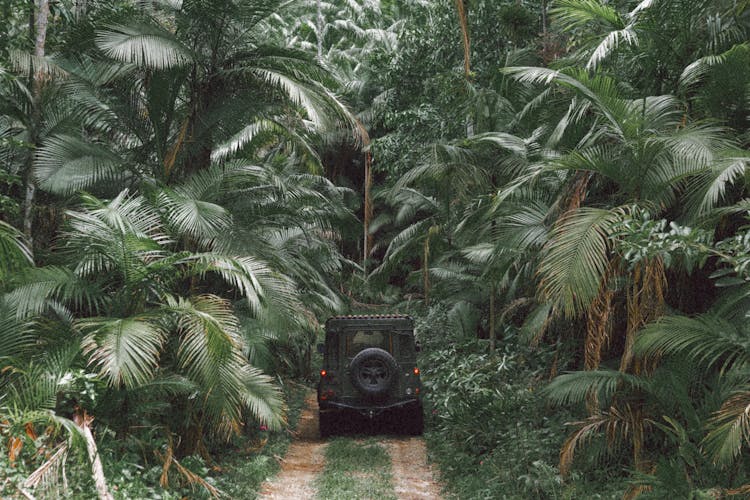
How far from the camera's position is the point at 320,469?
9.00 m

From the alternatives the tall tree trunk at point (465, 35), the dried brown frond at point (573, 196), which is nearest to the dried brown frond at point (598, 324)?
the dried brown frond at point (573, 196)

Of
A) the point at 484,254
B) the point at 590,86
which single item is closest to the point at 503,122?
the point at 484,254

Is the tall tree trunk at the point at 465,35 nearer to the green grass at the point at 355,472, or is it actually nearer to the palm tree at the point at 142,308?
the green grass at the point at 355,472

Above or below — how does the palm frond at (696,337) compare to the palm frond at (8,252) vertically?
below

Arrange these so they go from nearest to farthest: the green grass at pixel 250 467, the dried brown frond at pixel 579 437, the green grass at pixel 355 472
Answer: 1. the dried brown frond at pixel 579 437
2. the green grass at pixel 250 467
3. the green grass at pixel 355 472

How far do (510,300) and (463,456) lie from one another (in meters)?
3.84

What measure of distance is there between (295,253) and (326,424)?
318cm

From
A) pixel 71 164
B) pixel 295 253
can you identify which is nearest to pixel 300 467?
pixel 295 253

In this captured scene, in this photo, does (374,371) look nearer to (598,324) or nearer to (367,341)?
(367,341)

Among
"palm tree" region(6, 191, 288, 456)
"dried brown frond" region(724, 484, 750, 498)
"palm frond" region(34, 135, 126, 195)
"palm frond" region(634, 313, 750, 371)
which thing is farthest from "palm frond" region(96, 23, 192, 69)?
"dried brown frond" region(724, 484, 750, 498)

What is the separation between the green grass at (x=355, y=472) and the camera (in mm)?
7684

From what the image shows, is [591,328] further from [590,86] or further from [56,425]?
[56,425]

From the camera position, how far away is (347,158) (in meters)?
29.9

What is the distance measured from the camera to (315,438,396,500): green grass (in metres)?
7.68
